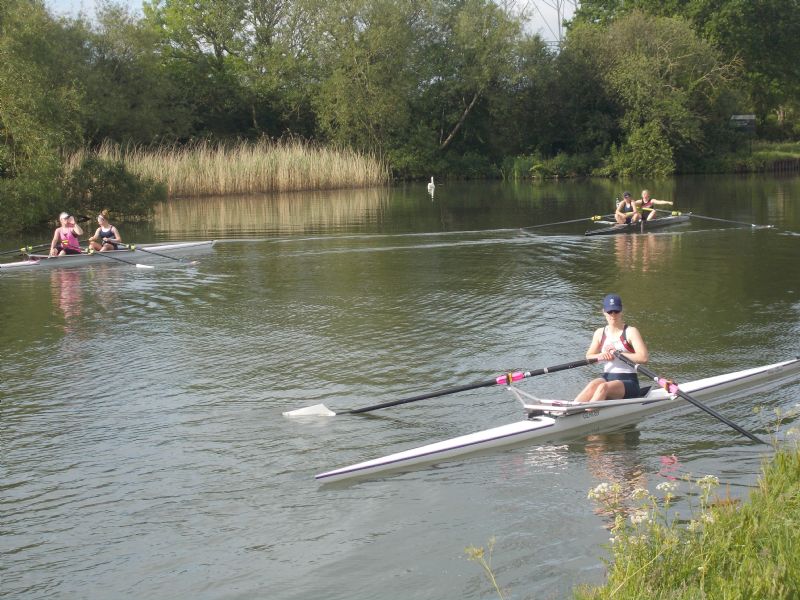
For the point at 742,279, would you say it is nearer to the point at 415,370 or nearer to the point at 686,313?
the point at 686,313

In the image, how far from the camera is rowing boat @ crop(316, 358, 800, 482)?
8555 mm

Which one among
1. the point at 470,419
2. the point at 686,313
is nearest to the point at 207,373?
the point at 470,419

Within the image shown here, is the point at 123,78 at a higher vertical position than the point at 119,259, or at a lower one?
higher

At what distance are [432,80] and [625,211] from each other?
122 feet

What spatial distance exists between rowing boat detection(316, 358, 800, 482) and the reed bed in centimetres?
2988

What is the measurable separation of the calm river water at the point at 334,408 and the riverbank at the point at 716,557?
2.79 ft

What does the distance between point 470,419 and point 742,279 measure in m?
10.5

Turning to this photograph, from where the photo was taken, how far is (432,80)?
61.9 m

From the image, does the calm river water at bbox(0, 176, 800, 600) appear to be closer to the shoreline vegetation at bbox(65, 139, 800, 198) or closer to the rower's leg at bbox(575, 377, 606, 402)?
the rower's leg at bbox(575, 377, 606, 402)

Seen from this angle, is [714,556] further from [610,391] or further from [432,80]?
[432,80]

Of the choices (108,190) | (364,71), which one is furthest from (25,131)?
(364,71)

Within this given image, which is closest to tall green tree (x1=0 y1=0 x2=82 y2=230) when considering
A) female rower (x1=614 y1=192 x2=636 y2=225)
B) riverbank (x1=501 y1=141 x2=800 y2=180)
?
female rower (x1=614 y1=192 x2=636 y2=225)

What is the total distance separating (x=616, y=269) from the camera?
66.6ft

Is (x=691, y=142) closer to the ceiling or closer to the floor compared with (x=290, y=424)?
closer to the ceiling
